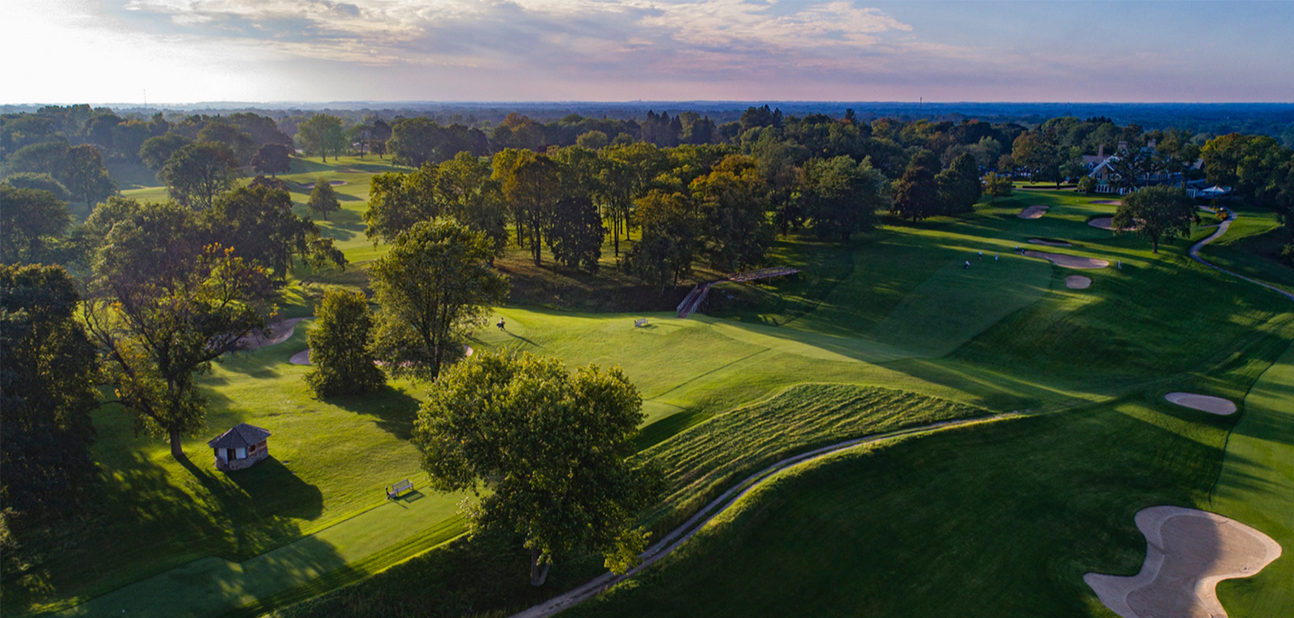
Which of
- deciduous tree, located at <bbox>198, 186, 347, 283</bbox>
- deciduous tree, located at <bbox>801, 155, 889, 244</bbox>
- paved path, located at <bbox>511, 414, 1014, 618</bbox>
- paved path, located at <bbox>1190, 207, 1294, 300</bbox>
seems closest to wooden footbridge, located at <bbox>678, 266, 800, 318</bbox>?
deciduous tree, located at <bbox>801, 155, 889, 244</bbox>

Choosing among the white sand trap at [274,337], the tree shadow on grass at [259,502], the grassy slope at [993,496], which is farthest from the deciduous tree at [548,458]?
the white sand trap at [274,337]

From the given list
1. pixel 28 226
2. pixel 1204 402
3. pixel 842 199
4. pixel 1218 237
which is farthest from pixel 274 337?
pixel 1218 237

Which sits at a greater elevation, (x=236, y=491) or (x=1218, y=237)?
(x=1218, y=237)

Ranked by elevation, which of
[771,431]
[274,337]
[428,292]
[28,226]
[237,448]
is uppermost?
[28,226]

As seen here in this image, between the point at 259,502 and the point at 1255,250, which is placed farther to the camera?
the point at 1255,250

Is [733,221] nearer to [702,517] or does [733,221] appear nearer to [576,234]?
[576,234]

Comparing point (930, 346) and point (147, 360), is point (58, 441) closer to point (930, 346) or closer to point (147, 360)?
point (147, 360)

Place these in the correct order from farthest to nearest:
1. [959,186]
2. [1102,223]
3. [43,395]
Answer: [959,186], [1102,223], [43,395]

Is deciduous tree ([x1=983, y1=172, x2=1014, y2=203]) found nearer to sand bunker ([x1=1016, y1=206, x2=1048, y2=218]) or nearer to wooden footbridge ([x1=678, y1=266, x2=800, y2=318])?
sand bunker ([x1=1016, y1=206, x2=1048, y2=218])
